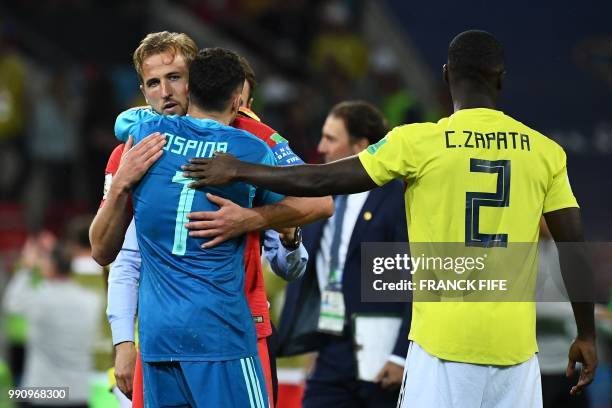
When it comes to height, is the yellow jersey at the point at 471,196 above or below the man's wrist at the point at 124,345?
above

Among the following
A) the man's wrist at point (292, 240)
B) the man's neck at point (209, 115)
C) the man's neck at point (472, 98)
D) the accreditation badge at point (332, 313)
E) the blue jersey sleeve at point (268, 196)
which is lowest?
the accreditation badge at point (332, 313)

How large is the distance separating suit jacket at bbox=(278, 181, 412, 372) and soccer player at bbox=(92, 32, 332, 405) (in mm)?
1325

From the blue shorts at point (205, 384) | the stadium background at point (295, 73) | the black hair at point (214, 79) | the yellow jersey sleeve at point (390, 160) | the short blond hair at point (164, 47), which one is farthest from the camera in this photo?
the stadium background at point (295, 73)

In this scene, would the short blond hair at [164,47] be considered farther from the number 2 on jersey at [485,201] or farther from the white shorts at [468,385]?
the white shorts at [468,385]

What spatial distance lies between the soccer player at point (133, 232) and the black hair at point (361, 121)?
5.02ft

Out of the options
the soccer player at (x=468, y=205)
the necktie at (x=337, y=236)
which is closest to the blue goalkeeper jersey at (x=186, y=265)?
the soccer player at (x=468, y=205)

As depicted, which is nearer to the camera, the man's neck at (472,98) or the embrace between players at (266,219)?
the embrace between players at (266,219)

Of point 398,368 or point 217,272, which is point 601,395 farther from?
point 217,272

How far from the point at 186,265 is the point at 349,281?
2.13 m

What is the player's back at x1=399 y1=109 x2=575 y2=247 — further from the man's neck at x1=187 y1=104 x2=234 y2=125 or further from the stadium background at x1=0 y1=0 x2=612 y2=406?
the stadium background at x1=0 y1=0 x2=612 y2=406

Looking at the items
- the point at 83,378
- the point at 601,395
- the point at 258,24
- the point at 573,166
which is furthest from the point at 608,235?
the point at 83,378

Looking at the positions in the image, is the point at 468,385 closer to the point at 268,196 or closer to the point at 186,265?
the point at 268,196

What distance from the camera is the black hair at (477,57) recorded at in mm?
4391

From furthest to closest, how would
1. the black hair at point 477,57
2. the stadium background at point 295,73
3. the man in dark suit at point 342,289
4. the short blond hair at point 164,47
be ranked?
the stadium background at point 295,73
the man in dark suit at point 342,289
the short blond hair at point 164,47
the black hair at point 477,57
